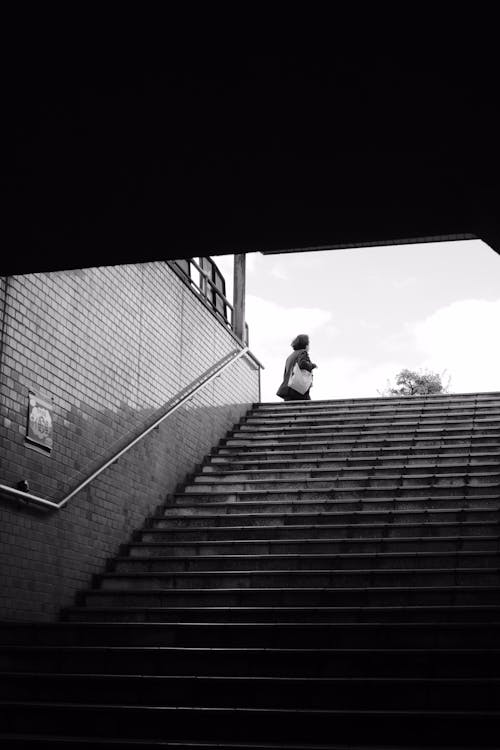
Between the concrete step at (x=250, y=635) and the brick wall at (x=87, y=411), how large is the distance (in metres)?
0.43

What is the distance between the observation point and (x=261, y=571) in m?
6.97

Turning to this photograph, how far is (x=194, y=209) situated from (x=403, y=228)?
1.19 m

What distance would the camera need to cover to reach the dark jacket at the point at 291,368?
1317 cm

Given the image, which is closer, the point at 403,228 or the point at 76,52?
the point at 76,52

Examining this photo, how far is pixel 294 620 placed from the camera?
239 inches

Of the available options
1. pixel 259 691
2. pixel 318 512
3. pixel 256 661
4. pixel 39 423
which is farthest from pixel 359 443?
pixel 259 691

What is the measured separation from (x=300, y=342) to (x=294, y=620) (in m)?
7.63

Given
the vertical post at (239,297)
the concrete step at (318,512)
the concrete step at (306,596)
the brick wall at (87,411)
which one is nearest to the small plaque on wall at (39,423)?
the brick wall at (87,411)

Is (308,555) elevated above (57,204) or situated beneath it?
situated beneath

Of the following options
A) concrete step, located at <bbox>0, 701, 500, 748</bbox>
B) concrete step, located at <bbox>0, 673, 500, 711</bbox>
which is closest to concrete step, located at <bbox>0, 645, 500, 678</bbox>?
concrete step, located at <bbox>0, 673, 500, 711</bbox>

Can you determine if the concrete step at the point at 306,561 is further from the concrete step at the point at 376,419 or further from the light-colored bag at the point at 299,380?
the light-colored bag at the point at 299,380

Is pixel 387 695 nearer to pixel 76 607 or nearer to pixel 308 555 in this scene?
pixel 308 555

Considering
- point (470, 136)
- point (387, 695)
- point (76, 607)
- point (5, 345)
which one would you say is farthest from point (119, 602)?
point (470, 136)

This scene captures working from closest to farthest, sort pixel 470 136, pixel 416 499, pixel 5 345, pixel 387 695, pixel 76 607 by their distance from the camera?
pixel 470 136 < pixel 387 695 < pixel 5 345 < pixel 76 607 < pixel 416 499
